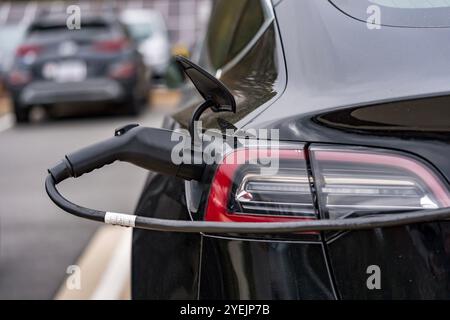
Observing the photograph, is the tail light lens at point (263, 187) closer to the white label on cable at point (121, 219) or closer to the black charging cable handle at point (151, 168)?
the black charging cable handle at point (151, 168)

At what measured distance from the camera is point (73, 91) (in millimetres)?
10641

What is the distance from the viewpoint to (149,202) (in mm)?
2389

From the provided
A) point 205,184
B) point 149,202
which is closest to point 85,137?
point 149,202

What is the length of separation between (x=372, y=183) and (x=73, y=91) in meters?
9.39

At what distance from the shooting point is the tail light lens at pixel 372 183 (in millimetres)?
1673

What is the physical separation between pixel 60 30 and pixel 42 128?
1.61 meters

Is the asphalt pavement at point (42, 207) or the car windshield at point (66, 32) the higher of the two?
the car windshield at point (66, 32)

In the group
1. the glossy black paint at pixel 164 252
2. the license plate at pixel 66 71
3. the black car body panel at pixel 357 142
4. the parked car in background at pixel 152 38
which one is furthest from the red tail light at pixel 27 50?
the black car body panel at pixel 357 142

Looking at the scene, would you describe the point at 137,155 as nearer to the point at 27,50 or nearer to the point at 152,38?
the point at 27,50

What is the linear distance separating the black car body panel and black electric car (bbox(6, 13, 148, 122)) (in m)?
9.02

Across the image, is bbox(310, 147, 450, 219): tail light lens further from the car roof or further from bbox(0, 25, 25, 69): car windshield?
bbox(0, 25, 25, 69): car windshield

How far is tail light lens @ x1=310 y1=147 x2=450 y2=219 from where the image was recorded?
5.49ft

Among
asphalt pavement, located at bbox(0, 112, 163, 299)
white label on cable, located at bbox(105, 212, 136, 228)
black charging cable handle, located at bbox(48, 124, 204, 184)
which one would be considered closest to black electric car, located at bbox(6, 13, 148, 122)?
asphalt pavement, located at bbox(0, 112, 163, 299)
